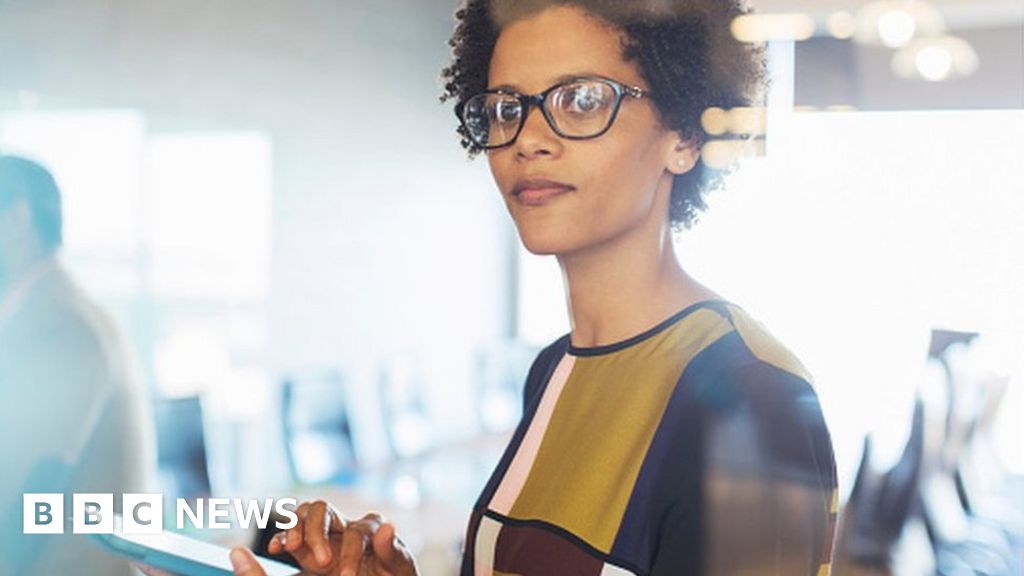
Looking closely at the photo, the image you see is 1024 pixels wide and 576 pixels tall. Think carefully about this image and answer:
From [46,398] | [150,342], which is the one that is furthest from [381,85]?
[46,398]

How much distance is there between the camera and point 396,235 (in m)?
1.26

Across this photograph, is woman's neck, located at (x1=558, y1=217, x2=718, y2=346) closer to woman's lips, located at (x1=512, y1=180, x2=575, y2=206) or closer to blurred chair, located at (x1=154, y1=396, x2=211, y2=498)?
woman's lips, located at (x1=512, y1=180, x2=575, y2=206)

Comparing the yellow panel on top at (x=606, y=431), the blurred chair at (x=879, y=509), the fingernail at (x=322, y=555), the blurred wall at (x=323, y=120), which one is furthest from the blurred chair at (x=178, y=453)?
the blurred chair at (x=879, y=509)

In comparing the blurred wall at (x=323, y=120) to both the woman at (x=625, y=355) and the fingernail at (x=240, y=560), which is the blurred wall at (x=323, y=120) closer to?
the woman at (x=625, y=355)

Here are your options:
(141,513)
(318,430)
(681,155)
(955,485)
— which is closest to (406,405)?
(318,430)

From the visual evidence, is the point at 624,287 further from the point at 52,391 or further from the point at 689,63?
the point at 52,391

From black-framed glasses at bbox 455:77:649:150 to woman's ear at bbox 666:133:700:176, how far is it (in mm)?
52

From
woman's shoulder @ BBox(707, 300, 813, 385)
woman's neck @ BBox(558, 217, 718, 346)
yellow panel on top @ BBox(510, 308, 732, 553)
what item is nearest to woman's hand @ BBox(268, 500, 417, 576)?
yellow panel on top @ BBox(510, 308, 732, 553)

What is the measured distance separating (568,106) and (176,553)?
0.63m

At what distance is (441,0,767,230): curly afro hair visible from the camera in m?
1.03

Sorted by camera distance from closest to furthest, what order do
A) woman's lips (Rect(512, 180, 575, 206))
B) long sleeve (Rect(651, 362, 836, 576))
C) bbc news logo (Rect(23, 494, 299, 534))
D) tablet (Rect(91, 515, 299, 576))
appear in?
long sleeve (Rect(651, 362, 836, 576)) < woman's lips (Rect(512, 180, 575, 206)) < tablet (Rect(91, 515, 299, 576)) < bbc news logo (Rect(23, 494, 299, 534))

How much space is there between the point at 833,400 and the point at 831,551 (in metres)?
0.13

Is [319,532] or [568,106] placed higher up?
[568,106]

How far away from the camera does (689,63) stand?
1.04 meters
